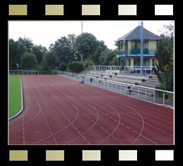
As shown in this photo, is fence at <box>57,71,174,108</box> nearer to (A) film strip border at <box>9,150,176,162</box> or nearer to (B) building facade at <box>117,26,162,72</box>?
(B) building facade at <box>117,26,162,72</box>

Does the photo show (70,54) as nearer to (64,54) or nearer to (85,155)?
(64,54)

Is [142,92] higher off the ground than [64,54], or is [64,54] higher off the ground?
[64,54]

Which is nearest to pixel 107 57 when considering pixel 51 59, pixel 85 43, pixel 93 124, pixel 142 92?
pixel 51 59

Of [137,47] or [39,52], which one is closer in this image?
[137,47]

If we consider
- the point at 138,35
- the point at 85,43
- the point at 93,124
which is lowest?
the point at 93,124

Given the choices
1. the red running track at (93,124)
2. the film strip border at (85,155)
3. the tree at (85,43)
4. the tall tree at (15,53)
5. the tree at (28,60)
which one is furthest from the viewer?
the tall tree at (15,53)

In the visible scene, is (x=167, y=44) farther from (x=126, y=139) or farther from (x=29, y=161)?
(x=29, y=161)

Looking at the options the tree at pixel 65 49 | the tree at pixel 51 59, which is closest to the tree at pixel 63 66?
the tree at pixel 65 49

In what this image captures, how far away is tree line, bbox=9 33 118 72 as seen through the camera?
35.6 metres

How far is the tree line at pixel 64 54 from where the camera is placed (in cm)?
3560

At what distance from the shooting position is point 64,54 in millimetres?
41938

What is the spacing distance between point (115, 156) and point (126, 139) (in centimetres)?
428

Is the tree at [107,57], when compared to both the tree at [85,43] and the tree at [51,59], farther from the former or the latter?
the tree at [85,43]
